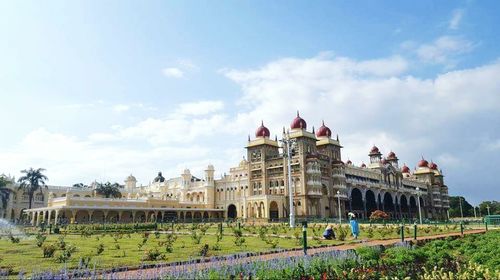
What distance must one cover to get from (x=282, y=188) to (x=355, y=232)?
142 feet

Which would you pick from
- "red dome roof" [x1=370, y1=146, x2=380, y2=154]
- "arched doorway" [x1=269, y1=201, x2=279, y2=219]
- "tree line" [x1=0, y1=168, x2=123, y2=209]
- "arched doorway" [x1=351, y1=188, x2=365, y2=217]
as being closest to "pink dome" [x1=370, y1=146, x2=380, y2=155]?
"red dome roof" [x1=370, y1=146, x2=380, y2=154]

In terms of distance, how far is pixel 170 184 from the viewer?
3479 inches

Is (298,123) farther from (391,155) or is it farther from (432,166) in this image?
(432,166)

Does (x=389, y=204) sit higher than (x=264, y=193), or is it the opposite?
(x=264, y=193)

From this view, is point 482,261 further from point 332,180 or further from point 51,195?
point 51,195

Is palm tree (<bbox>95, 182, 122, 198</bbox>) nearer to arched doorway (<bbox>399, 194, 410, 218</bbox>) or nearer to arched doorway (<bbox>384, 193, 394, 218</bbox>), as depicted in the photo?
arched doorway (<bbox>384, 193, 394, 218</bbox>)

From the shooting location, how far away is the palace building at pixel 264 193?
2483 inches

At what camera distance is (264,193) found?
6856cm

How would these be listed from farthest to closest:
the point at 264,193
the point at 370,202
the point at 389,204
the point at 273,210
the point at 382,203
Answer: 1. the point at 389,204
2. the point at 382,203
3. the point at 370,202
4. the point at 264,193
5. the point at 273,210

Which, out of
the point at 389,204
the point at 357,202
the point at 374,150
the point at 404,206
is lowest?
the point at 404,206

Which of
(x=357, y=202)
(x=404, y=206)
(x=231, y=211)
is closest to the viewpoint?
(x=357, y=202)

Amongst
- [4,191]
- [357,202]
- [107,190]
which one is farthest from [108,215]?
[357,202]

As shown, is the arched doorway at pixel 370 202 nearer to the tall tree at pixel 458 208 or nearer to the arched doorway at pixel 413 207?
the arched doorway at pixel 413 207

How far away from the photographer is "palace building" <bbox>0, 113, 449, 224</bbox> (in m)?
63.1
